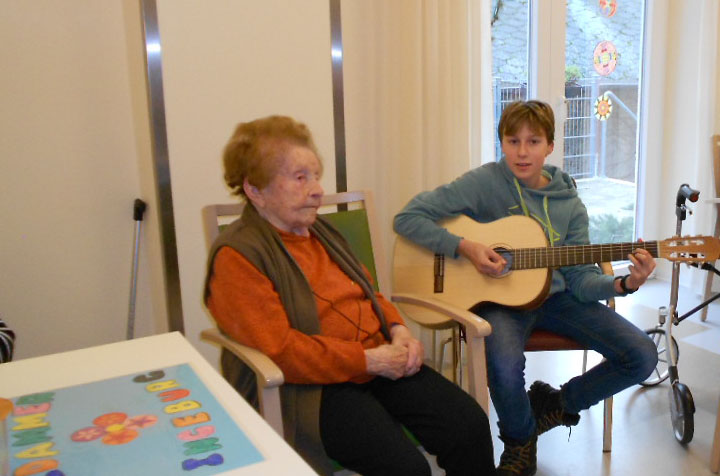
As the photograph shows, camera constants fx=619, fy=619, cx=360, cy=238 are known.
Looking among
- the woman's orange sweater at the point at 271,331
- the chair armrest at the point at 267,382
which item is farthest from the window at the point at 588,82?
the chair armrest at the point at 267,382

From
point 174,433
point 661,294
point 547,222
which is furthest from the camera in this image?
point 661,294

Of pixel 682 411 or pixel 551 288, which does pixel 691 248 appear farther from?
pixel 682 411

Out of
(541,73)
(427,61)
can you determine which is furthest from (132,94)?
(541,73)

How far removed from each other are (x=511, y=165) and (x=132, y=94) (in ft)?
4.47

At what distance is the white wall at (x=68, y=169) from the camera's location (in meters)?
2.05

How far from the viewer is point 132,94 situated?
2232 mm

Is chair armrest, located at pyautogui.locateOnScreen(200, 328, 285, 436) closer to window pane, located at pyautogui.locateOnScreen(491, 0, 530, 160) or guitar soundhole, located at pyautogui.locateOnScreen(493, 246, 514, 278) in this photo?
guitar soundhole, located at pyautogui.locateOnScreen(493, 246, 514, 278)

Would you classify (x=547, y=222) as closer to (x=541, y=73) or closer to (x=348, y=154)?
(x=348, y=154)

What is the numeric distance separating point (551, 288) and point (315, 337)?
3.05 feet

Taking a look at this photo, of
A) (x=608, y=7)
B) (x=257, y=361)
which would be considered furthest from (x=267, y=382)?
(x=608, y=7)

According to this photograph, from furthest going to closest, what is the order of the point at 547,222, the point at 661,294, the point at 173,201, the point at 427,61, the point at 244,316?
the point at 661,294, the point at 427,61, the point at 173,201, the point at 547,222, the point at 244,316

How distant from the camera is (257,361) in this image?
50.0 inches

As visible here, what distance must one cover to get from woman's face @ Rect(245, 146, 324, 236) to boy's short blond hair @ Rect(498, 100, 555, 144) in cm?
80

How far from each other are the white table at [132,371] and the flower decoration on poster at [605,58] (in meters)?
3.35
